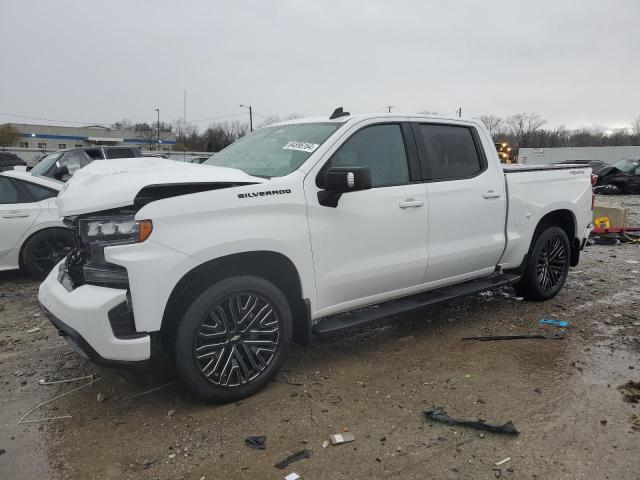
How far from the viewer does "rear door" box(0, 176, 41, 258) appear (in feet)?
20.7

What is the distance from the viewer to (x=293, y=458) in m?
2.84

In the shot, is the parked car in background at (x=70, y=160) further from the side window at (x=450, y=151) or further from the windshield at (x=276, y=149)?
the side window at (x=450, y=151)

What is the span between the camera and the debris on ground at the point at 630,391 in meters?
3.46

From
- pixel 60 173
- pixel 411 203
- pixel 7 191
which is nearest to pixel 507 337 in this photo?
pixel 411 203

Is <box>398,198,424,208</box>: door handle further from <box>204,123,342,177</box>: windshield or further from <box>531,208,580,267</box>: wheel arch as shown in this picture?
<box>531,208,580,267</box>: wheel arch

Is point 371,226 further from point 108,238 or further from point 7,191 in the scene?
point 7,191

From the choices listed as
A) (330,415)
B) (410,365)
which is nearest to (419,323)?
(410,365)

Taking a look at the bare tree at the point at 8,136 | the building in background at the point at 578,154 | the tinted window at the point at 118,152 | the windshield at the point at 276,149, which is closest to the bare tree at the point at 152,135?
the bare tree at the point at 8,136

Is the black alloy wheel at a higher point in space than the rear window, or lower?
lower

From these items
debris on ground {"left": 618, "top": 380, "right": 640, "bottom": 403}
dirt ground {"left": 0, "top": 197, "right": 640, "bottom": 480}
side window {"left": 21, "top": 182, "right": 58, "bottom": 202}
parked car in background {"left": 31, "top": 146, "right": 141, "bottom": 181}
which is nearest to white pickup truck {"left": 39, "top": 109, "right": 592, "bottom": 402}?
dirt ground {"left": 0, "top": 197, "right": 640, "bottom": 480}

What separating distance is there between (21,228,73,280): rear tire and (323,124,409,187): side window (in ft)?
14.4

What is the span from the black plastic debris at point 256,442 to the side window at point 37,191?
519 cm

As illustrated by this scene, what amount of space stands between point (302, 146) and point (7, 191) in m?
4.77

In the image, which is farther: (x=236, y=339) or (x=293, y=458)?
(x=236, y=339)
